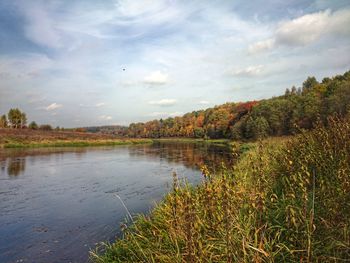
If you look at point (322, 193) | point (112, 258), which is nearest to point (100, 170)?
point (112, 258)

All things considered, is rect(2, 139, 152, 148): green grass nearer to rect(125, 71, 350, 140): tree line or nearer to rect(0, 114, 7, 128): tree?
rect(125, 71, 350, 140): tree line

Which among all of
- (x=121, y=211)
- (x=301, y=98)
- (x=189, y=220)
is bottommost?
(x=121, y=211)

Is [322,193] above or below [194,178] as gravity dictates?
above

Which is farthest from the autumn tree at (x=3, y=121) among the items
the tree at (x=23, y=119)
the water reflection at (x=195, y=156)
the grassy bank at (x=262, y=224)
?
the grassy bank at (x=262, y=224)

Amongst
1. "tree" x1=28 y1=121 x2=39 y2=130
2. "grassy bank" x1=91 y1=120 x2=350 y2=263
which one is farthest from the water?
"tree" x1=28 y1=121 x2=39 y2=130

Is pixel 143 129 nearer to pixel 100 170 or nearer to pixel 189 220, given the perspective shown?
pixel 100 170

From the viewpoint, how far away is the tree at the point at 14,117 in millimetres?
85575

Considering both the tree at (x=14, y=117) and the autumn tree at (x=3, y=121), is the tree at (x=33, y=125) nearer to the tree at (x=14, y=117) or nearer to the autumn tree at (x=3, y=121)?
the tree at (x=14, y=117)

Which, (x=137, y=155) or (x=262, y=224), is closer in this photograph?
(x=262, y=224)

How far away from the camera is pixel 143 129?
17275cm

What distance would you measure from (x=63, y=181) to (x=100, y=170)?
16.9 feet

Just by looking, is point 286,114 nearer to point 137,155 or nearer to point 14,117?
point 137,155

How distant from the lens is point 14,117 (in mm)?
85938

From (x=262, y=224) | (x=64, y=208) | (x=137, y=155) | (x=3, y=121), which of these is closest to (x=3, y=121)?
(x=3, y=121)
